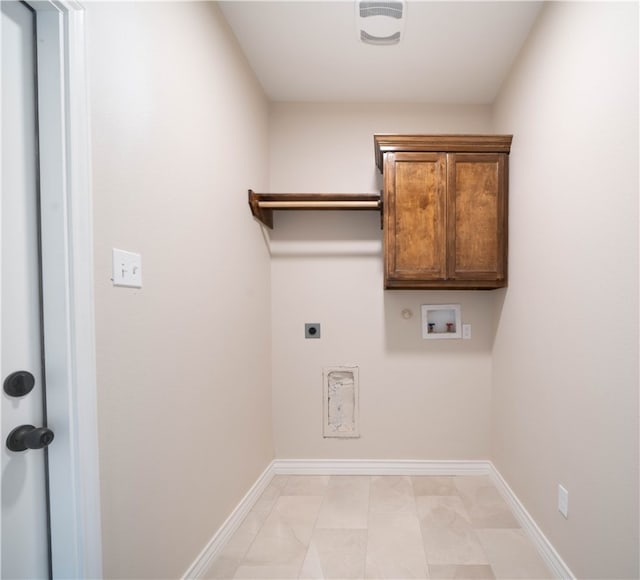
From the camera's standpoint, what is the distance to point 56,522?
3.25ft

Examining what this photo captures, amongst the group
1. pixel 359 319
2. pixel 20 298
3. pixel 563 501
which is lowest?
pixel 563 501

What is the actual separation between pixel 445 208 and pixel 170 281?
1.70m

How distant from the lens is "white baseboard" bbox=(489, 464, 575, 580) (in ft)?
5.19

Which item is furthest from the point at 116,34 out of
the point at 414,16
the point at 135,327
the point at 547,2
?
the point at 547,2

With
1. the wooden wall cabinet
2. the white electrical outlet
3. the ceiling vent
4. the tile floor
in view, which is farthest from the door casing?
the white electrical outlet

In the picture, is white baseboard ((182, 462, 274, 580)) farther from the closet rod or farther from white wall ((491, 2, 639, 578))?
the closet rod

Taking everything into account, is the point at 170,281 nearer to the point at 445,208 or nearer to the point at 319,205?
the point at 319,205

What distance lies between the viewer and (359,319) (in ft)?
Result: 8.70

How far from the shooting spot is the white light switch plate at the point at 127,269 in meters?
1.10

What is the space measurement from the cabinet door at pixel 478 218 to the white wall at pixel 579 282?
4.1 inches

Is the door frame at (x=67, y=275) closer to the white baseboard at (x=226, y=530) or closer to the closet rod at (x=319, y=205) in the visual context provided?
the white baseboard at (x=226, y=530)

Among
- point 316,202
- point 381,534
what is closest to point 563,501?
point 381,534

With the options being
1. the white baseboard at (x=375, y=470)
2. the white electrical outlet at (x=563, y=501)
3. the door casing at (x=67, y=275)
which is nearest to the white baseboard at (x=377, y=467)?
the white baseboard at (x=375, y=470)

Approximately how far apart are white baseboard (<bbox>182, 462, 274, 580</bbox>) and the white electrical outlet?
1.65 meters
